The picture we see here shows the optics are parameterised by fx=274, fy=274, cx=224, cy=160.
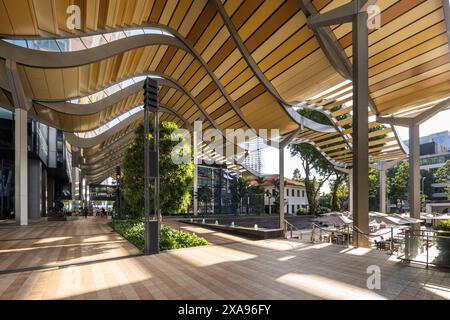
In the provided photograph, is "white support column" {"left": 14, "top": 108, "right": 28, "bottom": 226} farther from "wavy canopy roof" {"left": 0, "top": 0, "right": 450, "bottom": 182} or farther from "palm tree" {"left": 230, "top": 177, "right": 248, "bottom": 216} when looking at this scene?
"palm tree" {"left": 230, "top": 177, "right": 248, "bottom": 216}

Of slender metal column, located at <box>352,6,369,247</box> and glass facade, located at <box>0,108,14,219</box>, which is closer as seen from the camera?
slender metal column, located at <box>352,6,369,247</box>

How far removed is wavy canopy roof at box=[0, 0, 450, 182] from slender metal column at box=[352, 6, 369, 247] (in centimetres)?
257

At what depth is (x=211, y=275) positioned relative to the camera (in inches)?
252

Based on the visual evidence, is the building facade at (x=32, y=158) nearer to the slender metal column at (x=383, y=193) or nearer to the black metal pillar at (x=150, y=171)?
the black metal pillar at (x=150, y=171)

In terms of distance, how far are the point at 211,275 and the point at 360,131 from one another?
677 centimetres

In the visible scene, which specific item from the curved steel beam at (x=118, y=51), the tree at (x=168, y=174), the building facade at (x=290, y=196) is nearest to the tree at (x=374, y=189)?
the building facade at (x=290, y=196)

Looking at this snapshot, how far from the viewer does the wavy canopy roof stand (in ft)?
40.1

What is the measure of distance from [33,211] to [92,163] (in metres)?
18.1

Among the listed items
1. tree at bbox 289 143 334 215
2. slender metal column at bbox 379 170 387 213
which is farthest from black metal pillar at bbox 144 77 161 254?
tree at bbox 289 143 334 215

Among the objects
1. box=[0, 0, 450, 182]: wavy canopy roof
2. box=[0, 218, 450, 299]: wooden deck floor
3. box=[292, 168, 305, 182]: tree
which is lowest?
box=[0, 218, 450, 299]: wooden deck floor

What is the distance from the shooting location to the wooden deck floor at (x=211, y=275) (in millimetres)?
5125

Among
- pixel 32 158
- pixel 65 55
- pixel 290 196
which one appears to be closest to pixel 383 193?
pixel 290 196

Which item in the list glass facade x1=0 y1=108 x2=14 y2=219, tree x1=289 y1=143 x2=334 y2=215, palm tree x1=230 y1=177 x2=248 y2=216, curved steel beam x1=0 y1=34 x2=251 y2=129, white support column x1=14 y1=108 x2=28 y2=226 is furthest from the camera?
palm tree x1=230 y1=177 x2=248 y2=216

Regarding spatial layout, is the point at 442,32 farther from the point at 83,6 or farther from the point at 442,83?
the point at 83,6
